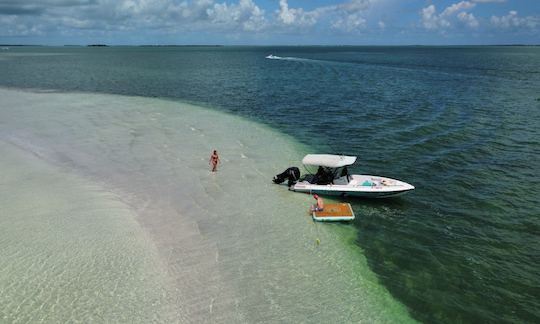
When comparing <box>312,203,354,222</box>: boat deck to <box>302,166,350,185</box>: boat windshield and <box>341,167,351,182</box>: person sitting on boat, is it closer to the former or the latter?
<box>302,166,350,185</box>: boat windshield

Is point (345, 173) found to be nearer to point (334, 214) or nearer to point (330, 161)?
point (330, 161)

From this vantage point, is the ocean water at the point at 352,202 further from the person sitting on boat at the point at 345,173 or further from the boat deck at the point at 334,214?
the person sitting on boat at the point at 345,173

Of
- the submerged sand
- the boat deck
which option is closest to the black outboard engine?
the submerged sand

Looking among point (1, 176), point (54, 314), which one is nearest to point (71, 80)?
point (1, 176)

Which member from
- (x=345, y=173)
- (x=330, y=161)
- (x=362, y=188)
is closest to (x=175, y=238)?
(x=330, y=161)

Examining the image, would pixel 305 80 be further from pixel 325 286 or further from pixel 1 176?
pixel 325 286

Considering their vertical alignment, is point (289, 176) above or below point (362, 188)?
above

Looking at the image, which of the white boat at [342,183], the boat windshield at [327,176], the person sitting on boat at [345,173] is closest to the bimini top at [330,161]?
the white boat at [342,183]
